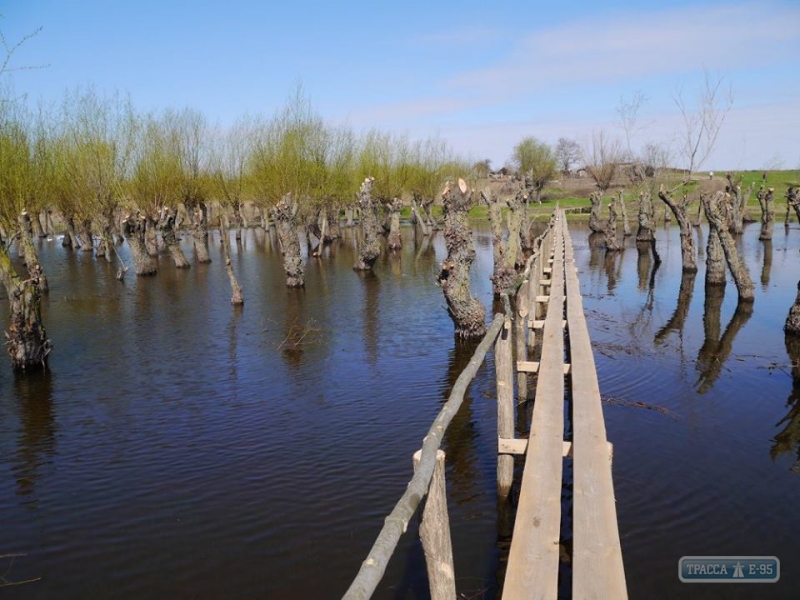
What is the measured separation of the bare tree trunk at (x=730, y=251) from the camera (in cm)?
1658

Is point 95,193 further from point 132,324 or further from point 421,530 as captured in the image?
point 421,530

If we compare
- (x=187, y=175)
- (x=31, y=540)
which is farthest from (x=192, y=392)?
(x=187, y=175)

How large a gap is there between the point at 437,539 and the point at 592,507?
4.20 feet

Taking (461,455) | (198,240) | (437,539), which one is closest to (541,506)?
(437,539)

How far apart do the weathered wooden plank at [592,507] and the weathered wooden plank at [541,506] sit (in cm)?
13

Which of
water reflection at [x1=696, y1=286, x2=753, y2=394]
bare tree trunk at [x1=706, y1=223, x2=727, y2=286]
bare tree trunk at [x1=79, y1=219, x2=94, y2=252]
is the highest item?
bare tree trunk at [x1=79, y1=219, x2=94, y2=252]

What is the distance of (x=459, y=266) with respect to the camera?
12.7 meters

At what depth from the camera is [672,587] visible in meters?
5.15

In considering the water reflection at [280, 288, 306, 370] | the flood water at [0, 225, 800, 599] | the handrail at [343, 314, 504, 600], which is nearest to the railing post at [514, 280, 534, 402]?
the flood water at [0, 225, 800, 599]

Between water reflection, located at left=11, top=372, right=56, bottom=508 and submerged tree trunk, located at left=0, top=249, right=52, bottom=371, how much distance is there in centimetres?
35

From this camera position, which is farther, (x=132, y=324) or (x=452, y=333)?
(x=132, y=324)

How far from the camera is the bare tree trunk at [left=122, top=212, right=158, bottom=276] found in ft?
84.3

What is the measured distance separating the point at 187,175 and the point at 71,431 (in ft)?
94.0

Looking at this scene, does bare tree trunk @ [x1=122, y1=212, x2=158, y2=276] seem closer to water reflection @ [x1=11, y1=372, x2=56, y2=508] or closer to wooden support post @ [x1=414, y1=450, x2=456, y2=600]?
water reflection @ [x1=11, y1=372, x2=56, y2=508]
